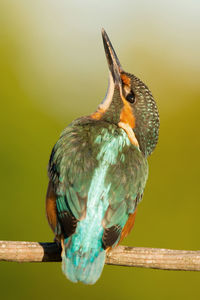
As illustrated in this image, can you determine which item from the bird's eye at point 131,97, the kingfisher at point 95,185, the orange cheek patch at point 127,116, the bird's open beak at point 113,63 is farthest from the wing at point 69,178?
the bird's open beak at point 113,63

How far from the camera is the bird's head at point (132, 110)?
17.6 feet

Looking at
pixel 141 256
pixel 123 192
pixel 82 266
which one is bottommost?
pixel 141 256

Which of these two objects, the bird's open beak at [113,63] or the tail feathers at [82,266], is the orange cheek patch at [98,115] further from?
the tail feathers at [82,266]

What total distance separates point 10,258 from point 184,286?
10.1ft

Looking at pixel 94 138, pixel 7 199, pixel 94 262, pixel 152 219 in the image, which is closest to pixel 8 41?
pixel 7 199

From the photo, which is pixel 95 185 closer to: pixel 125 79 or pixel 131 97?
pixel 131 97

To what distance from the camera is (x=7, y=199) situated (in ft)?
24.5

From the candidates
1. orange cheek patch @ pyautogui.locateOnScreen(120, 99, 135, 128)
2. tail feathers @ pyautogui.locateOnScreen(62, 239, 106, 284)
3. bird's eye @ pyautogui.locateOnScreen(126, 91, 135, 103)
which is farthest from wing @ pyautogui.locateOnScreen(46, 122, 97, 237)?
bird's eye @ pyautogui.locateOnScreen(126, 91, 135, 103)

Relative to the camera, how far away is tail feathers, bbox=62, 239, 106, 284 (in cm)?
428

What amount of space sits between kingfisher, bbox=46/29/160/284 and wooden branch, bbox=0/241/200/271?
0.49 feet

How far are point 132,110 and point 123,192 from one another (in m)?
1.00

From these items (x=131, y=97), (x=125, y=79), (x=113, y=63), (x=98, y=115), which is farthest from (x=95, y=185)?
(x=113, y=63)

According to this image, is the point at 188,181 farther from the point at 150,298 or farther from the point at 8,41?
the point at 8,41

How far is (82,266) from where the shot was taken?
4305mm
